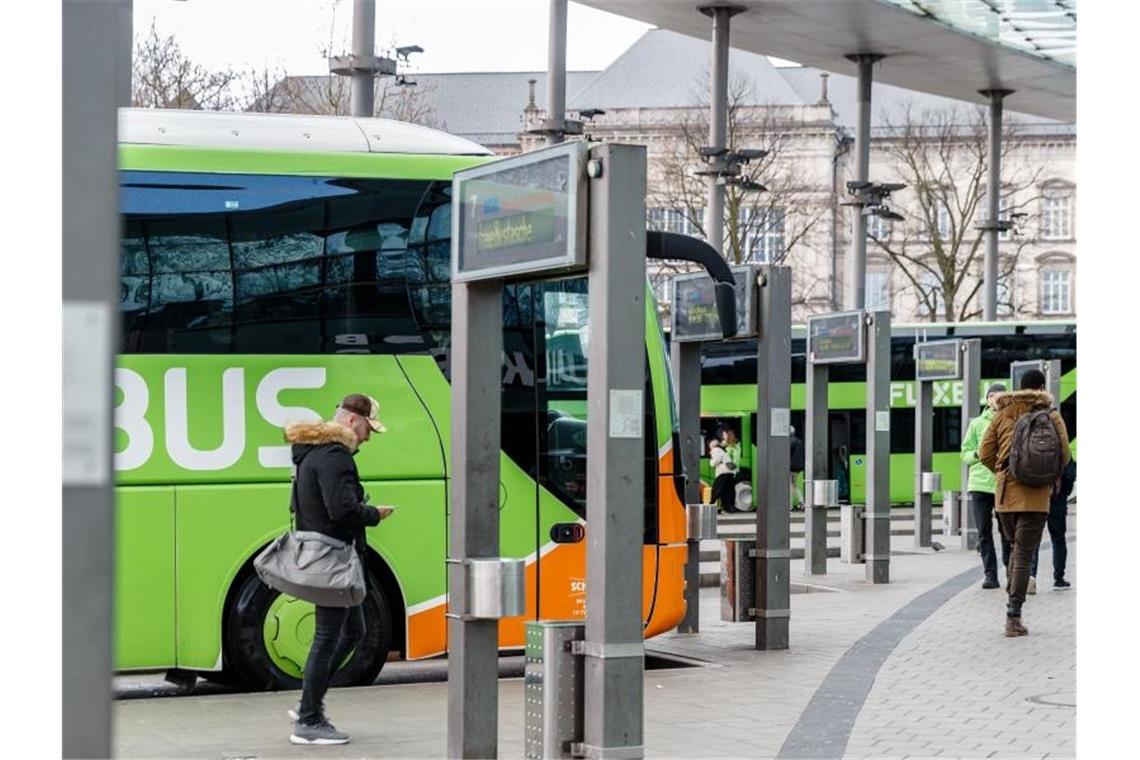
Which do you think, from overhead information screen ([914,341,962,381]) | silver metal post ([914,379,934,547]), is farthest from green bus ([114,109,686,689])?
overhead information screen ([914,341,962,381])

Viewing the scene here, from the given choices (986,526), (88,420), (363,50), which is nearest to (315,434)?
(88,420)

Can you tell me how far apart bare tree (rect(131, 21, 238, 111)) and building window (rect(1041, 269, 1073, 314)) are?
2531 inches

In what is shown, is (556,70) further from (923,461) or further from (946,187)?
(946,187)

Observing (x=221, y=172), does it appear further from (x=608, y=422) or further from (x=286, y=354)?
(x=608, y=422)

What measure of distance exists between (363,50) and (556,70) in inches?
192

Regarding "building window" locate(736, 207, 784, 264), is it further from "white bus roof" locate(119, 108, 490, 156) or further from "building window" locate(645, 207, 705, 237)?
"white bus roof" locate(119, 108, 490, 156)

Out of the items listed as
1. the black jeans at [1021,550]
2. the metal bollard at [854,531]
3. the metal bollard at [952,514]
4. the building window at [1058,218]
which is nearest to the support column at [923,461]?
the metal bollard at [952,514]

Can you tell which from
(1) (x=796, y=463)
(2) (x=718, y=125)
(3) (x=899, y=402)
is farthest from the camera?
(3) (x=899, y=402)

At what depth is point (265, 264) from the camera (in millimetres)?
11742

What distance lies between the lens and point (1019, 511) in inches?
523

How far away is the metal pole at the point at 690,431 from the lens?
1434cm

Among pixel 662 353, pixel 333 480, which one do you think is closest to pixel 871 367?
pixel 662 353

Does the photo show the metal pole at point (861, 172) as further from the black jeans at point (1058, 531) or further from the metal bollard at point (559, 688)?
the metal bollard at point (559, 688)

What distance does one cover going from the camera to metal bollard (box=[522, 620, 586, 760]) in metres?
7.63
